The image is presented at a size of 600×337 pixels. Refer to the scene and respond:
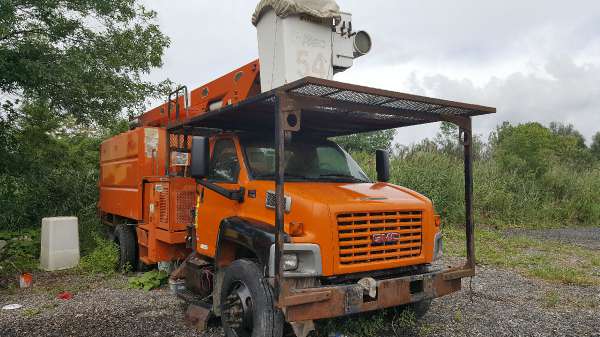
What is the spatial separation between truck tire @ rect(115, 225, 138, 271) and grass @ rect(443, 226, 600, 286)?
19.3ft

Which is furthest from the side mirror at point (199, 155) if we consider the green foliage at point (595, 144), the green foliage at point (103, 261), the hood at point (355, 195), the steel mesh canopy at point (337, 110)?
the green foliage at point (595, 144)

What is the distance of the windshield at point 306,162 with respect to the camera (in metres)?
4.88

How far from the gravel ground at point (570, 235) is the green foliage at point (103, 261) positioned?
32.6 feet

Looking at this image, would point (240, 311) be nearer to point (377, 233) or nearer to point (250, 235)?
point (250, 235)

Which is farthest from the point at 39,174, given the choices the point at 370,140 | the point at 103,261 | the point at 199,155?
the point at 370,140

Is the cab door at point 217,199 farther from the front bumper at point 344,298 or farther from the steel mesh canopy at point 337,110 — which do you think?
the front bumper at point 344,298

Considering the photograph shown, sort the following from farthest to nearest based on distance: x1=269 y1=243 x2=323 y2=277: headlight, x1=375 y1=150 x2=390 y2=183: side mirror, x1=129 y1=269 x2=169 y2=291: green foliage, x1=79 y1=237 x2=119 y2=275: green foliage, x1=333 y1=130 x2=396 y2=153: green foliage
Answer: x1=333 y1=130 x2=396 y2=153: green foliage < x1=79 y1=237 x2=119 y2=275: green foliage < x1=129 y1=269 x2=169 y2=291: green foliage < x1=375 y1=150 x2=390 y2=183: side mirror < x1=269 y1=243 x2=323 y2=277: headlight

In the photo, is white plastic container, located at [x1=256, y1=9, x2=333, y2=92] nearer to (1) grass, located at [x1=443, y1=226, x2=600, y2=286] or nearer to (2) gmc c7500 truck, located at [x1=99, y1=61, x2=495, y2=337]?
(2) gmc c7500 truck, located at [x1=99, y1=61, x2=495, y2=337]

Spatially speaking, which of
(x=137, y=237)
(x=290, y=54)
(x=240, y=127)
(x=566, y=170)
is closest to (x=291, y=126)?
(x=290, y=54)

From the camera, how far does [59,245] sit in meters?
8.15

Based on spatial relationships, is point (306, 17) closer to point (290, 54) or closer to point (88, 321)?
point (290, 54)

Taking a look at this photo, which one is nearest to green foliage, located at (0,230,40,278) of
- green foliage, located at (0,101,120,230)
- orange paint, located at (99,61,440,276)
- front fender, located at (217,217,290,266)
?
green foliage, located at (0,101,120,230)

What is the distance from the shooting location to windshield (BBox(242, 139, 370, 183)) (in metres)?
4.88

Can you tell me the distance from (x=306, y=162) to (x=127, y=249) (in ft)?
13.2
